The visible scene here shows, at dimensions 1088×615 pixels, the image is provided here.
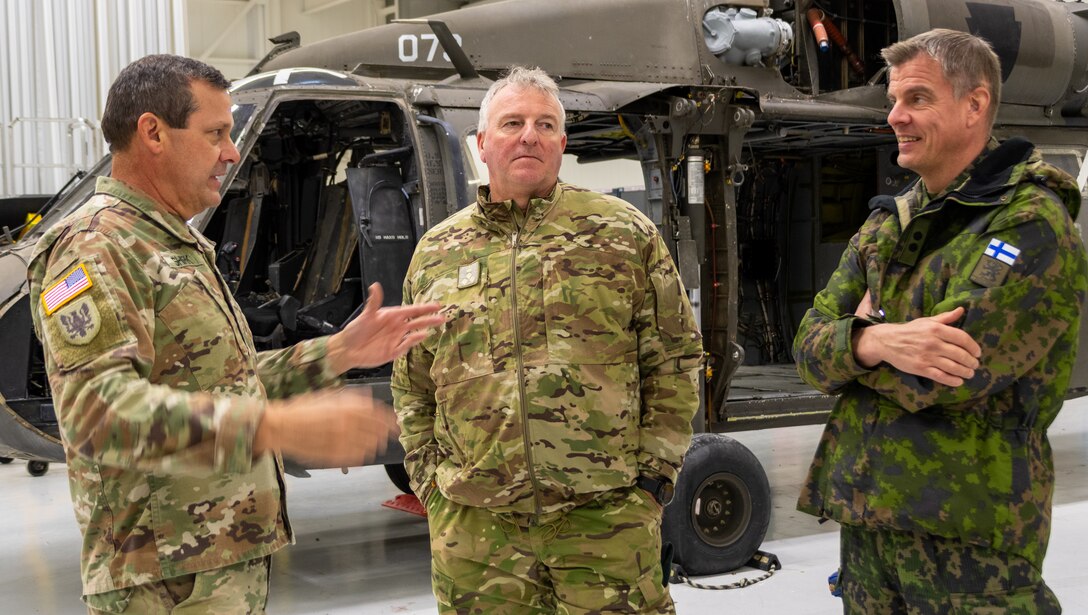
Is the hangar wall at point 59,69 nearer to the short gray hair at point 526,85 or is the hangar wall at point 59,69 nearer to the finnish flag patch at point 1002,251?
the short gray hair at point 526,85

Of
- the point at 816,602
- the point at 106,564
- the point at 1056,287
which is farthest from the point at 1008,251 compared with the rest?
the point at 816,602

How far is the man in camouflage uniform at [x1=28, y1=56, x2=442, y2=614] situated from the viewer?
6.56 feet

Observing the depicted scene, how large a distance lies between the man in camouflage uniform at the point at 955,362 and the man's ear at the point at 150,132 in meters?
1.59

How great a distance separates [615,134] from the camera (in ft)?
21.3

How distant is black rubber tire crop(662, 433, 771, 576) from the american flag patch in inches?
147

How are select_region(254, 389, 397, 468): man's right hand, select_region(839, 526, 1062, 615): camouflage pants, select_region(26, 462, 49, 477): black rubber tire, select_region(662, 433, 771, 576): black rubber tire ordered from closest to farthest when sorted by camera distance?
select_region(254, 389, 397, 468): man's right hand
select_region(839, 526, 1062, 615): camouflage pants
select_region(662, 433, 771, 576): black rubber tire
select_region(26, 462, 49, 477): black rubber tire

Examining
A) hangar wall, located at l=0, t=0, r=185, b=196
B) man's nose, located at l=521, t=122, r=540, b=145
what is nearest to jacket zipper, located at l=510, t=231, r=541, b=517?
man's nose, located at l=521, t=122, r=540, b=145

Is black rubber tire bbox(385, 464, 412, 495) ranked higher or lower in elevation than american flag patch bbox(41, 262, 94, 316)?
lower

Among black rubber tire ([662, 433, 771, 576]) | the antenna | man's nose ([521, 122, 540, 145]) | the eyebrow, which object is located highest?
the antenna

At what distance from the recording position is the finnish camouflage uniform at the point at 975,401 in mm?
2598

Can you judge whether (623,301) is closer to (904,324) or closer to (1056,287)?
(904,324)

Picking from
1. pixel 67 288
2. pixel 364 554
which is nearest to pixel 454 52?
pixel 364 554

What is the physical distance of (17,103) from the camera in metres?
11.8

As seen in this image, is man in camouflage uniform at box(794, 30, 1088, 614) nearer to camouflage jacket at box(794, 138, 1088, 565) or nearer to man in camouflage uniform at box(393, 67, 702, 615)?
camouflage jacket at box(794, 138, 1088, 565)
